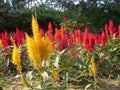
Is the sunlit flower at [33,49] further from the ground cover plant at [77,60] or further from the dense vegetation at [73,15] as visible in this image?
the dense vegetation at [73,15]

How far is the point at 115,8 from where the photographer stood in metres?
19.6

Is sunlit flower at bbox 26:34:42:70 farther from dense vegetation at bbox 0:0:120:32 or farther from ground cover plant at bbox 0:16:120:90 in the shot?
dense vegetation at bbox 0:0:120:32

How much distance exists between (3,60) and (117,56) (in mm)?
2443

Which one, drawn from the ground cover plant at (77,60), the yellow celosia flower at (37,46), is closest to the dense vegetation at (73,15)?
the ground cover plant at (77,60)

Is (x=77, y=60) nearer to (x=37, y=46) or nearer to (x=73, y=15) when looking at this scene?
(x=37, y=46)

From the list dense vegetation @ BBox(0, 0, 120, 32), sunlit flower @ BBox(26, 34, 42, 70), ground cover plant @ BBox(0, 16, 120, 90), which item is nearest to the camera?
sunlit flower @ BBox(26, 34, 42, 70)

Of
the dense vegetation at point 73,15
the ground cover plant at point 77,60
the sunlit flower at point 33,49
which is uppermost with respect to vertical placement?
the sunlit flower at point 33,49

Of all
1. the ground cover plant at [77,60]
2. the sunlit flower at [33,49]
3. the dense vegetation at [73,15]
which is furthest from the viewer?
the dense vegetation at [73,15]

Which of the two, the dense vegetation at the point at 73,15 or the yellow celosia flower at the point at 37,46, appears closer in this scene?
the yellow celosia flower at the point at 37,46

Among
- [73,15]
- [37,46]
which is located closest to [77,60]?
[37,46]

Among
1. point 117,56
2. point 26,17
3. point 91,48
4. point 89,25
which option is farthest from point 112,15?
point 91,48

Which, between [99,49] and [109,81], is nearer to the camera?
[109,81]

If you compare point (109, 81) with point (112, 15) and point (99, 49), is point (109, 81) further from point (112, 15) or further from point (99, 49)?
point (112, 15)

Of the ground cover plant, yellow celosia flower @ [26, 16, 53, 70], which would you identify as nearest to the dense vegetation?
the ground cover plant
